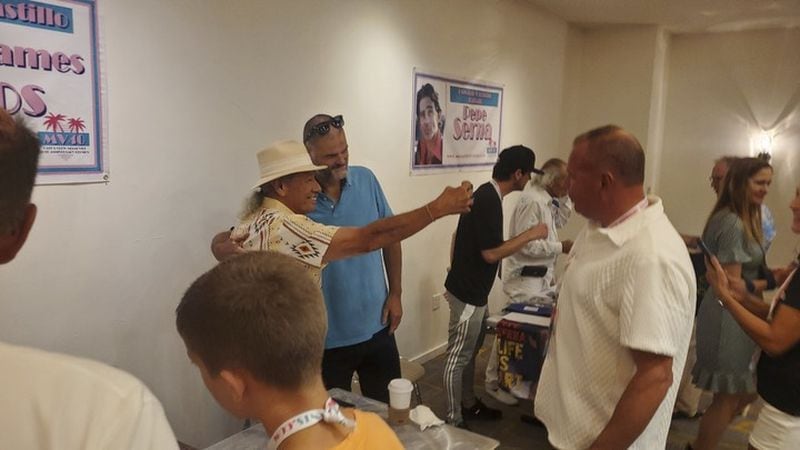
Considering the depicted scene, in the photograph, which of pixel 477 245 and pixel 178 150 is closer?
pixel 178 150

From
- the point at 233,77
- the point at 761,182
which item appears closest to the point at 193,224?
the point at 233,77

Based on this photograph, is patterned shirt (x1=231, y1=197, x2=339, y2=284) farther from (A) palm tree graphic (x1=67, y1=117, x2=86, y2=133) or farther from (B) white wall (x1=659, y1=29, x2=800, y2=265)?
(B) white wall (x1=659, y1=29, x2=800, y2=265)

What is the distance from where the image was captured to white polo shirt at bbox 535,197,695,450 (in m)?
1.29

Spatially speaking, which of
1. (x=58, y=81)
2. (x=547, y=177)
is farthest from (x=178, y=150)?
(x=547, y=177)

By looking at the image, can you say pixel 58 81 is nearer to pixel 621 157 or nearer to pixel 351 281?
pixel 351 281

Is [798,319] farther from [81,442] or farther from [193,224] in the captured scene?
[193,224]

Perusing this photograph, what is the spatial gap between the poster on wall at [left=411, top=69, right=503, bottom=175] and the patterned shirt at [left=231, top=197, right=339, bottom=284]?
2.21m

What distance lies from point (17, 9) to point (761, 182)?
123 inches

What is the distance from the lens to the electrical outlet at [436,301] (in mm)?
4227

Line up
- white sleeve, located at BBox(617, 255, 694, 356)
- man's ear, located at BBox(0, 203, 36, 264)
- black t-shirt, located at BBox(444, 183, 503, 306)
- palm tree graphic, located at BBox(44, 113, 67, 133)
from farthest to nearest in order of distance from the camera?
black t-shirt, located at BBox(444, 183, 503, 306), palm tree graphic, located at BBox(44, 113, 67, 133), white sleeve, located at BBox(617, 255, 694, 356), man's ear, located at BBox(0, 203, 36, 264)

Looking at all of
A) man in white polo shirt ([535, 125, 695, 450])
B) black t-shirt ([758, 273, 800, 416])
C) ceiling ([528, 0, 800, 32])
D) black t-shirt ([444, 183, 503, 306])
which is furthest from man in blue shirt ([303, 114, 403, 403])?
ceiling ([528, 0, 800, 32])

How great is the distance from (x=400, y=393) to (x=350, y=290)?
792mm

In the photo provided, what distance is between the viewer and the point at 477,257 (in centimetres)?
295

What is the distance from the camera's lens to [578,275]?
148 centimetres
